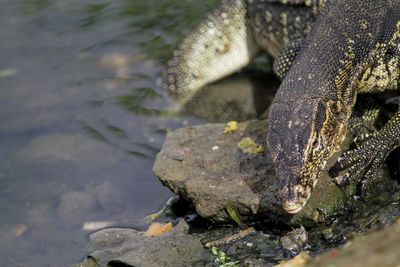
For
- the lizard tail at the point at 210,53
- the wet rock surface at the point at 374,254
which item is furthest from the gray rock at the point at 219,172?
the lizard tail at the point at 210,53

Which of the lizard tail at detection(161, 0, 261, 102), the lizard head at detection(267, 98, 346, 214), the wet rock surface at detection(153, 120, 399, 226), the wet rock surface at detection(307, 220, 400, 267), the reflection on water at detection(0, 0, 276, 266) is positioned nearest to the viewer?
the wet rock surface at detection(307, 220, 400, 267)

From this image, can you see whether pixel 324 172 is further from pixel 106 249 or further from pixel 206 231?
pixel 106 249

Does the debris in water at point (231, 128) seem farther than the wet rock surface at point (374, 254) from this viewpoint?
Yes

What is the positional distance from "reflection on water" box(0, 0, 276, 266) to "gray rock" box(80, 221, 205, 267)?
69 centimetres

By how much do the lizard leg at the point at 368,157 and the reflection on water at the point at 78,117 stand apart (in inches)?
89.7

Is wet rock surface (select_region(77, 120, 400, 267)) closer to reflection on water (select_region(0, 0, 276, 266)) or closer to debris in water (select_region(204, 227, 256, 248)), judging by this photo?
debris in water (select_region(204, 227, 256, 248))

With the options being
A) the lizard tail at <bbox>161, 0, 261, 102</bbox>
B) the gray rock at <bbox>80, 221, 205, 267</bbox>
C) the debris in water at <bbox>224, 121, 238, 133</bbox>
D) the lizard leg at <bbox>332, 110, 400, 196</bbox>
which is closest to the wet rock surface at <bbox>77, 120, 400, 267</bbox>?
the gray rock at <bbox>80, 221, 205, 267</bbox>

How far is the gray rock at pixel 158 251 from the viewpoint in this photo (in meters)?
4.75

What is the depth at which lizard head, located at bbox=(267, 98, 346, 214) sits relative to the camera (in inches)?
168

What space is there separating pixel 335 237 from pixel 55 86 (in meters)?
6.10

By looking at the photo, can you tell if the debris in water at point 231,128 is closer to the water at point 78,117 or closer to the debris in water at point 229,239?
the water at point 78,117

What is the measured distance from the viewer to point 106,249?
5203mm

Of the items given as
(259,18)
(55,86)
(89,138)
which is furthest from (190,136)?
(55,86)

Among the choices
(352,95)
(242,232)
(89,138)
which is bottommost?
(89,138)
